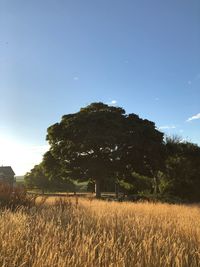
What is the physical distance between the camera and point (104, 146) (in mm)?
32000

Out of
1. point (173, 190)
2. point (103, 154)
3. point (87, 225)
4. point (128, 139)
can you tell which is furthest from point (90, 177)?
point (87, 225)

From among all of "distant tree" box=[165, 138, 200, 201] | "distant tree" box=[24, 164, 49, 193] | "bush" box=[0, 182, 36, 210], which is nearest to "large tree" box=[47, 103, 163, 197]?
"distant tree" box=[165, 138, 200, 201]

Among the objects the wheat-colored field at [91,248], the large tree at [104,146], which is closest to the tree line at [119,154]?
the large tree at [104,146]

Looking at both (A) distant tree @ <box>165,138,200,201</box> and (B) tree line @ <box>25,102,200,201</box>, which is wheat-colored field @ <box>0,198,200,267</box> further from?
(A) distant tree @ <box>165,138,200,201</box>

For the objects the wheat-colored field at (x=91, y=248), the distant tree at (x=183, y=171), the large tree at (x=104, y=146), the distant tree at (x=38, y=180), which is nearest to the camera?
the wheat-colored field at (x=91, y=248)

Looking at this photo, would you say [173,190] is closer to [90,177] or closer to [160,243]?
[90,177]

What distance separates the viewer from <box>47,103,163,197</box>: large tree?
31.7m

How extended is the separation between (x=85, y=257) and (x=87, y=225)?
3302mm

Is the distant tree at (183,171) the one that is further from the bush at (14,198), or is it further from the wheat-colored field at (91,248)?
the wheat-colored field at (91,248)

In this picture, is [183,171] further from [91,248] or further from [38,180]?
[38,180]

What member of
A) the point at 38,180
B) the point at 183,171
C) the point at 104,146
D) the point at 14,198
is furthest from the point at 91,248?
the point at 38,180

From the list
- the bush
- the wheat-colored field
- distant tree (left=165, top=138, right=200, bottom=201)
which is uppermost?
distant tree (left=165, top=138, right=200, bottom=201)

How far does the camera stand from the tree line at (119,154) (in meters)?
31.9

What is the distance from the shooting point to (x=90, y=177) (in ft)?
109
